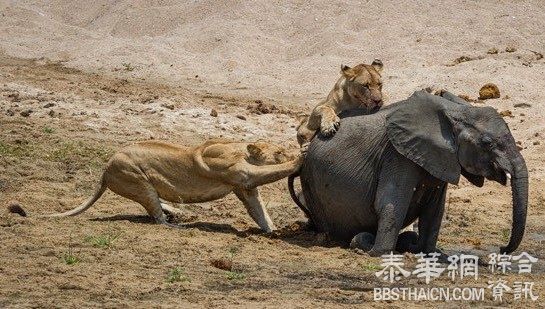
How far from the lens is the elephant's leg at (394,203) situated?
11.4 m

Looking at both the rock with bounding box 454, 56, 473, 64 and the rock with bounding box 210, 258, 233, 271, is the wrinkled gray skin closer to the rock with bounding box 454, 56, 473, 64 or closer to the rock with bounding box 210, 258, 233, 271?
the rock with bounding box 210, 258, 233, 271

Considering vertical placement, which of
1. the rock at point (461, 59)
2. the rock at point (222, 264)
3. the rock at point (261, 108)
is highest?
the rock at point (222, 264)

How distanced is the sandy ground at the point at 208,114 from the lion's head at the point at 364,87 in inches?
56.4

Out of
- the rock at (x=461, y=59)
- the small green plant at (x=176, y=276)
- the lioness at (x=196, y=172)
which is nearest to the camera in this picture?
the small green plant at (x=176, y=276)

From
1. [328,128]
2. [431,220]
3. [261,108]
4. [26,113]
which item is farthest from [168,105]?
[431,220]

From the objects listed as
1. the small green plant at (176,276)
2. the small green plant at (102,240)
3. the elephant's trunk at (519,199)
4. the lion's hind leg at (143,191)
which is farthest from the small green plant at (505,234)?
the small green plant at (176,276)

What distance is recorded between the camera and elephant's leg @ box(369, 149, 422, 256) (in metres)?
11.4

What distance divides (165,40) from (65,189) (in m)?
11.5

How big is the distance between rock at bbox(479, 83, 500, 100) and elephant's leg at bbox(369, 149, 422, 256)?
29.8ft

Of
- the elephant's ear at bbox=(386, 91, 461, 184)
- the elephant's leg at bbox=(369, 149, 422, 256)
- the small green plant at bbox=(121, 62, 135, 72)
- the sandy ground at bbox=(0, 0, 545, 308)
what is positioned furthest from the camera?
the small green plant at bbox=(121, 62, 135, 72)

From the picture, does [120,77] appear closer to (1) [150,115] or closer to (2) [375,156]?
(1) [150,115]

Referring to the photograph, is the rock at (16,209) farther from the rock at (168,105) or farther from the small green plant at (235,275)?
the rock at (168,105)

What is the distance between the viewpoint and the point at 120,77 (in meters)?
22.6

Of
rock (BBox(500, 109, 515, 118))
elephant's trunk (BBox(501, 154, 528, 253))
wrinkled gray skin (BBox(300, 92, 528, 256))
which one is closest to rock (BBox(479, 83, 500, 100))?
rock (BBox(500, 109, 515, 118))
